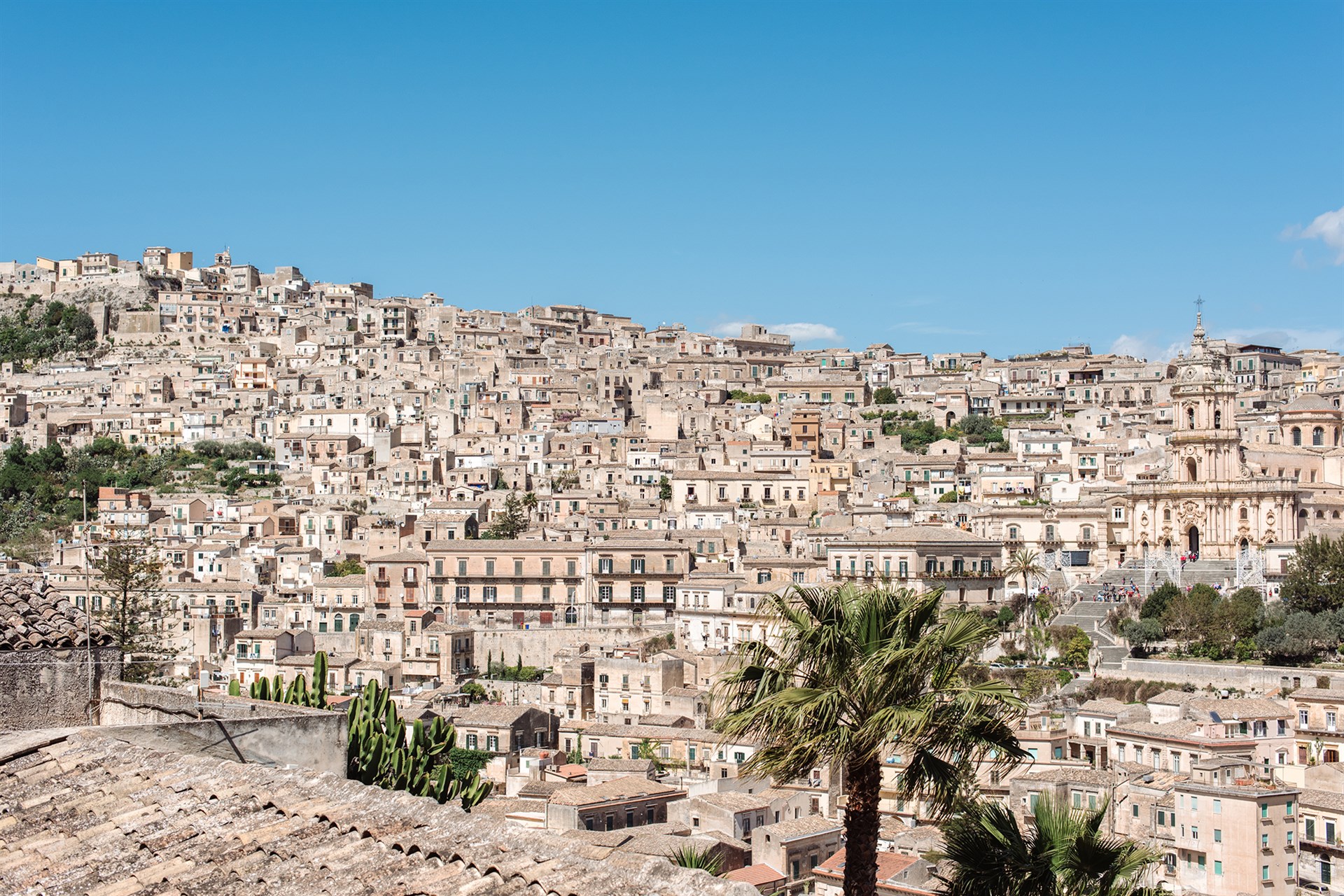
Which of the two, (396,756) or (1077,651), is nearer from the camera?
(396,756)

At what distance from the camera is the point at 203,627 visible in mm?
54688

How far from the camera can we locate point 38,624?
34.7ft

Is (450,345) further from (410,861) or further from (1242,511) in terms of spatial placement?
(410,861)

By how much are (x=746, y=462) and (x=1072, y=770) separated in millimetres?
42303

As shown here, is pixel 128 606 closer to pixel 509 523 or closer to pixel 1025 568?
pixel 1025 568

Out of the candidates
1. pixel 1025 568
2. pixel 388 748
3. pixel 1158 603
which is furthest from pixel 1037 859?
pixel 1025 568

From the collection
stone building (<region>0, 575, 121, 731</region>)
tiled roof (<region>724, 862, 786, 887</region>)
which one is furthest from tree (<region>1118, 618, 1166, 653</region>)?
stone building (<region>0, 575, 121, 731</region>)

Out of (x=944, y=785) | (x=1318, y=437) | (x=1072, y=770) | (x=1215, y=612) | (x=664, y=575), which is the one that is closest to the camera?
(x=944, y=785)

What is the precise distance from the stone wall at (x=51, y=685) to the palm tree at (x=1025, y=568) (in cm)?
4198

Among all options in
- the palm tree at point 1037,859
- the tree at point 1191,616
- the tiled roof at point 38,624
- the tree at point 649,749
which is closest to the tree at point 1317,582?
the tree at point 1191,616

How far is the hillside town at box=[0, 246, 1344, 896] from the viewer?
11.4m

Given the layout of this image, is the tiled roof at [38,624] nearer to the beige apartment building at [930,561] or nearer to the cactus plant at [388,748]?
the cactus plant at [388,748]

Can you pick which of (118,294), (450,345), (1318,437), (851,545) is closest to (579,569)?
(851,545)

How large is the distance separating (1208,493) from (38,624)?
5153 cm
